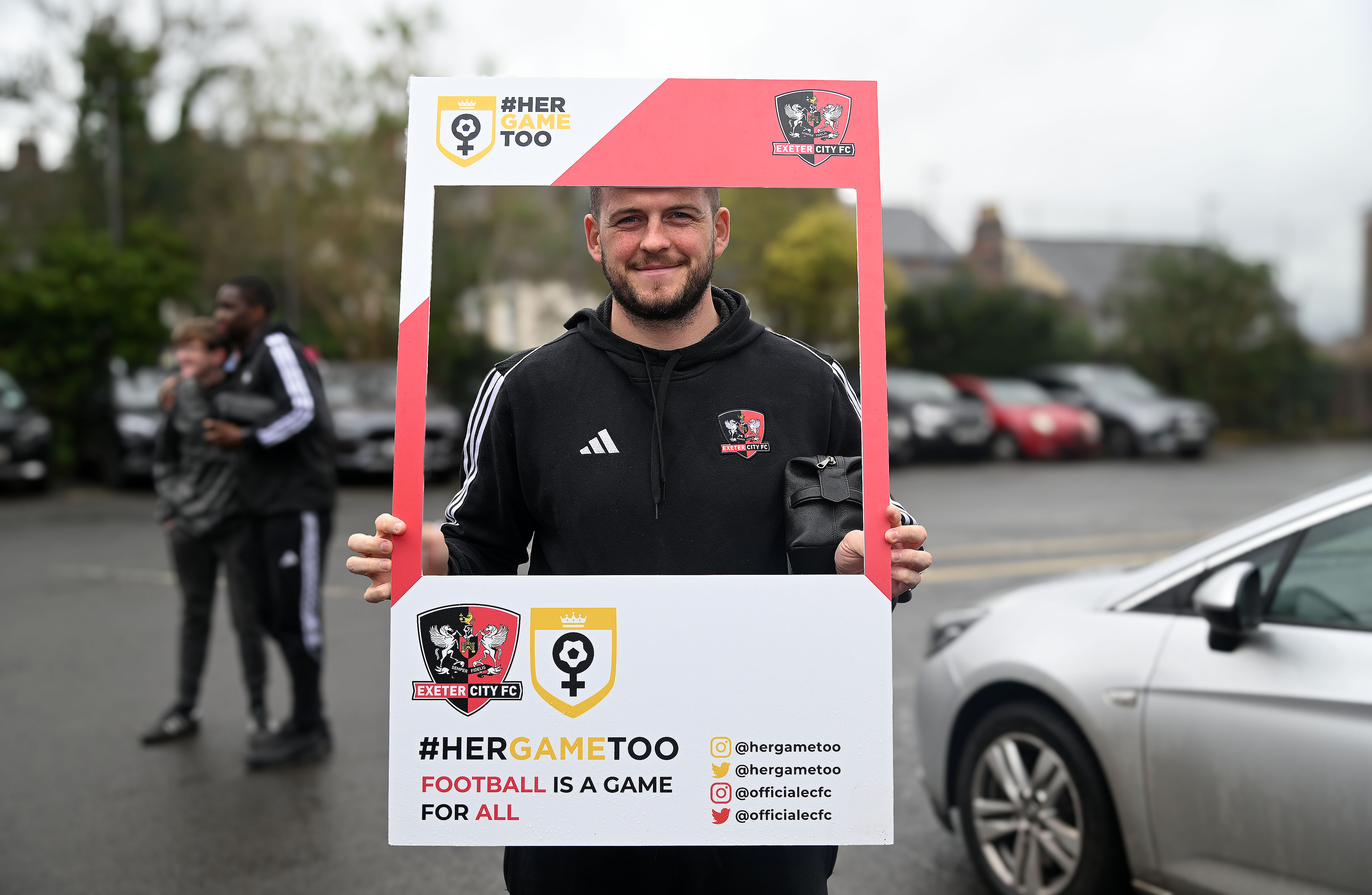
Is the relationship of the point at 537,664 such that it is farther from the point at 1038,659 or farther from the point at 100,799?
the point at 100,799

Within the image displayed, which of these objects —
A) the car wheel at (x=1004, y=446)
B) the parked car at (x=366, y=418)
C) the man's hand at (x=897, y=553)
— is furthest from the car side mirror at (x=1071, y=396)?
the man's hand at (x=897, y=553)

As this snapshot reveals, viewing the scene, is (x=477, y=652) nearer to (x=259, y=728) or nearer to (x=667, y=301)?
(x=667, y=301)

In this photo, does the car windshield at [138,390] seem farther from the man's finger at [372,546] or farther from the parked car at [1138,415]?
the parked car at [1138,415]

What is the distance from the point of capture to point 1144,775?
3.24m

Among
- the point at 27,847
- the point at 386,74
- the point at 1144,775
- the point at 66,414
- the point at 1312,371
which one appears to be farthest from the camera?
the point at 1312,371

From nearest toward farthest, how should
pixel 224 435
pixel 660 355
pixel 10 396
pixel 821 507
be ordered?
1. pixel 821 507
2. pixel 660 355
3. pixel 224 435
4. pixel 10 396

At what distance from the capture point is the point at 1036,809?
356 centimetres

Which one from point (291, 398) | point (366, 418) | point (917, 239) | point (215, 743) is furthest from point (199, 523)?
point (917, 239)

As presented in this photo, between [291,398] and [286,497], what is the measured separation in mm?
424

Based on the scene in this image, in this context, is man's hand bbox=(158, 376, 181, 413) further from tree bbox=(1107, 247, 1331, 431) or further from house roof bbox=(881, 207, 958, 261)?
house roof bbox=(881, 207, 958, 261)

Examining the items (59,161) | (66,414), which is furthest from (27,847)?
(59,161)

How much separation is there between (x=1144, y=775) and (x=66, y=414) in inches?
760

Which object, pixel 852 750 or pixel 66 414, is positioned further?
pixel 66 414

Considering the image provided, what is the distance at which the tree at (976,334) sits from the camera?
89.5 feet
